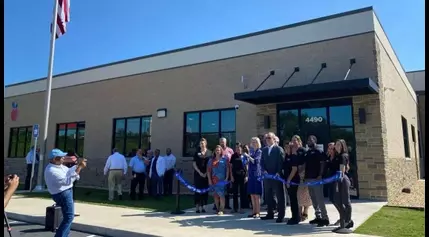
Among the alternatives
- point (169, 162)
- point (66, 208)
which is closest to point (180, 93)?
point (169, 162)

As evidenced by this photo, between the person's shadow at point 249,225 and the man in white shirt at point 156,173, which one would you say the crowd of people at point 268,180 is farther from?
the man in white shirt at point 156,173

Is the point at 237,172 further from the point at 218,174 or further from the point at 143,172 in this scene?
the point at 143,172

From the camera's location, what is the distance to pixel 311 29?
12.1 meters

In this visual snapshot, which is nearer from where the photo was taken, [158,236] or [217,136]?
[158,236]

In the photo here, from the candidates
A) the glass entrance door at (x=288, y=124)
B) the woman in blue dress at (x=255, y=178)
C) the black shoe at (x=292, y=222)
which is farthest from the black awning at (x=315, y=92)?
the black shoe at (x=292, y=222)

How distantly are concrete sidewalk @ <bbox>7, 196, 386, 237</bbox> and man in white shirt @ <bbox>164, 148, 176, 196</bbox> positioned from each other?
3309 mm

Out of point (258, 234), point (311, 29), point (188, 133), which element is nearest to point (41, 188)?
point (188, 133)

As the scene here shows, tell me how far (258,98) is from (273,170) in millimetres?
4479

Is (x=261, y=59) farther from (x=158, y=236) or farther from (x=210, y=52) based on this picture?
(x=158, y=236)

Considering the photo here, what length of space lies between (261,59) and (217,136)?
3409 millimetres

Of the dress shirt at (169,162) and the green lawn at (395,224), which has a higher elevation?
the dress shirt at (169,162)

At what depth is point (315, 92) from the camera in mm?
10445

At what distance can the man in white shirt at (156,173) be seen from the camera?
12.4 m

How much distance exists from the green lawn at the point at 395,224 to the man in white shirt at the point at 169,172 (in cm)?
712
